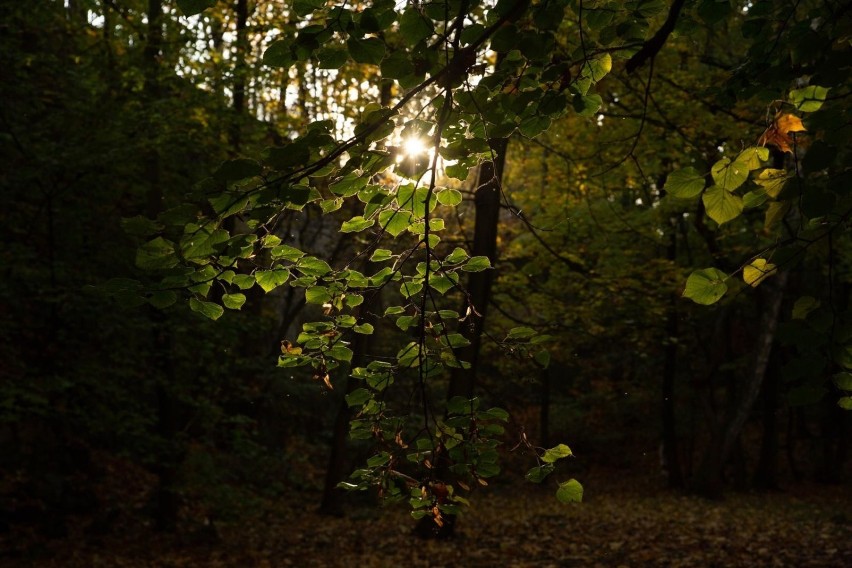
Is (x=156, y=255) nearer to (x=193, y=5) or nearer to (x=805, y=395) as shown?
(x=193, y=5)

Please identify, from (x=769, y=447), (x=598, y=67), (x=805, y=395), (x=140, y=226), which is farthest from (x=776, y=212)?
(x=769, y=447)

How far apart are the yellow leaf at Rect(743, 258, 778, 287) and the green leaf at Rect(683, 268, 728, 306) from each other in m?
0.09

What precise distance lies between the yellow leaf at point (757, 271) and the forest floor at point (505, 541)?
5.95 meters

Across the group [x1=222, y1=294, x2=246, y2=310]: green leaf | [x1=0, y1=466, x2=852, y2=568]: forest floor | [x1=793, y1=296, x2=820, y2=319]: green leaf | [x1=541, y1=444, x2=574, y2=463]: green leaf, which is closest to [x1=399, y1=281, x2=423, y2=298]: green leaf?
[x1=222, y1=294, x2=246, y2=310]: green leaf

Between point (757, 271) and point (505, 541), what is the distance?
784 cm

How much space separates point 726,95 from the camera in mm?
2650

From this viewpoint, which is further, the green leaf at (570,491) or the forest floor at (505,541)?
the forest floor at (505,541)

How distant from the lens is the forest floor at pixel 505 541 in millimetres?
7508

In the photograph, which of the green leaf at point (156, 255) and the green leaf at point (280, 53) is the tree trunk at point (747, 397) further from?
the green leaf at point (156, 255)

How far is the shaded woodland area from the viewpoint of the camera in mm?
1855

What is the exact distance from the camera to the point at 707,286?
6.14ft

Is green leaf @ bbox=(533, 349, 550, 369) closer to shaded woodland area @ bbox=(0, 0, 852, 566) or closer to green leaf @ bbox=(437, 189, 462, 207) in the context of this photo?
shaded woodland area @ bbox=(0, 0, 852, 566)

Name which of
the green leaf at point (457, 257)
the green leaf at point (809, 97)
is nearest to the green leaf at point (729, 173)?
the green leaf at point (809, 97)

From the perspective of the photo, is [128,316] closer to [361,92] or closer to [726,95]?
[361,92]
